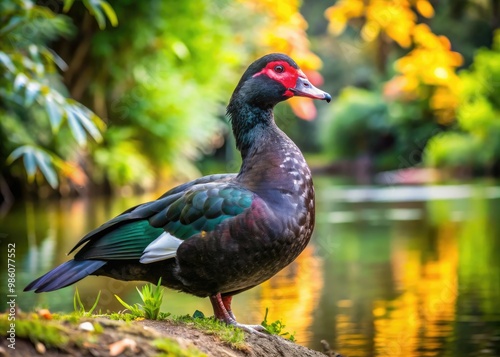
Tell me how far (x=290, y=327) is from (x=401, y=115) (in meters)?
29.5

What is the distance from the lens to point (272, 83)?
16.6 feet

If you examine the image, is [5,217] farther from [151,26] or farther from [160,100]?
[160,100]

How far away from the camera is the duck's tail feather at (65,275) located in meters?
4.47

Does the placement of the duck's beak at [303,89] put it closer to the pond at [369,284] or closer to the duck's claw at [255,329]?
the duck's claw at [255,329]

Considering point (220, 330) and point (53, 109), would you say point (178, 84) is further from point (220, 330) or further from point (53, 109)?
point (220, 330)

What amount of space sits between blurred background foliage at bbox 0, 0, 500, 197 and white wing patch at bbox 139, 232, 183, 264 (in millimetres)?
2779

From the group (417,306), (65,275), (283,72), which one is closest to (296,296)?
(417,306)

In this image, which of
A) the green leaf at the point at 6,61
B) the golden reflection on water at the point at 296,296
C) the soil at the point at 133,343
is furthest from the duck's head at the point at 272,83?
the green leaf at the point at 6,61

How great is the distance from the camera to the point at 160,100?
975 inches

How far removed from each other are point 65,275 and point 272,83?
4.56 ft

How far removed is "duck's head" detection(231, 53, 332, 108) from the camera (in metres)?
5.05

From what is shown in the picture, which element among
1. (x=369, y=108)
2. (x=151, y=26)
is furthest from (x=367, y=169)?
(x=151, y=26)

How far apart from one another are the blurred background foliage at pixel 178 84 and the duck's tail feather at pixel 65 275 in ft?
8.75

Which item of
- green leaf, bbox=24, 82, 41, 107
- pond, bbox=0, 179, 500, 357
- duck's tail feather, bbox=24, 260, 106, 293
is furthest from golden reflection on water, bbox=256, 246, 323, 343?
green leaf, bbox=24, 82, 41, 107
